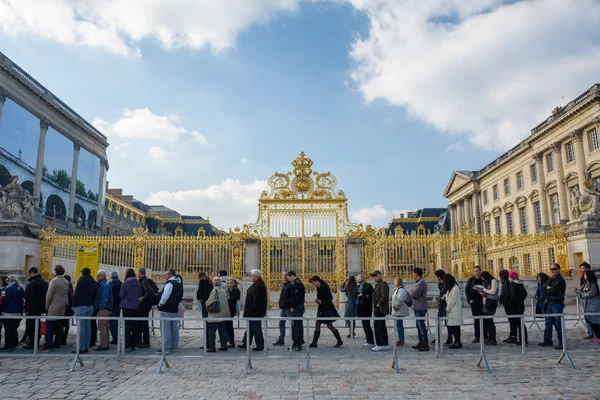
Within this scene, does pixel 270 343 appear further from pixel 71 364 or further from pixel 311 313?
pixel 311 313

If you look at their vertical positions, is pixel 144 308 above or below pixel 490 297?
below

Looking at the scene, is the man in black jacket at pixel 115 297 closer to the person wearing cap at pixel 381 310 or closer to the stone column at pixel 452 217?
the person wearing cap at pixel 381 310

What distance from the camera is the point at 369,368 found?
728 cm

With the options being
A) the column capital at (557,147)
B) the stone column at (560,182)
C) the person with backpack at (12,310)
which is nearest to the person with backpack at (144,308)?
the person with backpack at (12,310)

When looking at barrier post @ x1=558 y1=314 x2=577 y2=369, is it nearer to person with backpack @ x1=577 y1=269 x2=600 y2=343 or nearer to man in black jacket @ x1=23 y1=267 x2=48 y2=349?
person with backpack @ x1=577 y1=269 x2=600 y2=343

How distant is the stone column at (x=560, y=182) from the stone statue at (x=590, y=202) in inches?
874

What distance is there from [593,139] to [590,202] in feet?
71.7

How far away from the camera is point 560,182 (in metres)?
37.4

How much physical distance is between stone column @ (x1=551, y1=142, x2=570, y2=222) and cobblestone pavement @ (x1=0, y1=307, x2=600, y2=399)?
3225cm

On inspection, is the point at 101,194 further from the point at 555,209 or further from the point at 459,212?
the point at 459,212

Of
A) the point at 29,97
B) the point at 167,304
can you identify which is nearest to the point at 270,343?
the point at 167,304

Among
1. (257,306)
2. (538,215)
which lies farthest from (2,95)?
(538,215)

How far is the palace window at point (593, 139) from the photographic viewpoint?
33156mm

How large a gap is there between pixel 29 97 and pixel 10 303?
104 ft
